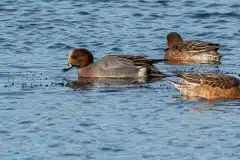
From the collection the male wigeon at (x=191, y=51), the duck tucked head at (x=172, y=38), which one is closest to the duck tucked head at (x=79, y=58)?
the male wigeon at (x=191, y=51)

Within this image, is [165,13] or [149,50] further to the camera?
[165,13]

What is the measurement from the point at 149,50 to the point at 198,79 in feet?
14.9

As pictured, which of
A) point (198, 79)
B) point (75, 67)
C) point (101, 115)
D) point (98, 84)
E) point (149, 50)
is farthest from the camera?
point (149, 50)

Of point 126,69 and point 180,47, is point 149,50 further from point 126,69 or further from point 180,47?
point 126,69

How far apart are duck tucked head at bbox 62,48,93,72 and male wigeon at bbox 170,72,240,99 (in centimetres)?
296

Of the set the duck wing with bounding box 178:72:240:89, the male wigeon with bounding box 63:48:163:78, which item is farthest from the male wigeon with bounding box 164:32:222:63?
the duck wing with bounding box 178:72:240:89

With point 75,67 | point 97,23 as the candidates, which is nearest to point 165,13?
point 97,23

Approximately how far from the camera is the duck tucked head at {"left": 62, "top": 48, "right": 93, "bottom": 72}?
53.4 ft

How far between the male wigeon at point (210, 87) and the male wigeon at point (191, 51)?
3793 millimetres

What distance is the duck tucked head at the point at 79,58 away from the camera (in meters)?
16.3

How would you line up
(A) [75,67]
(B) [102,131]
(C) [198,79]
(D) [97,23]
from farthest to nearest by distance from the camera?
(D) [97,23]
(A) [75,67]
(C) [198,79]
(B) [102,131]

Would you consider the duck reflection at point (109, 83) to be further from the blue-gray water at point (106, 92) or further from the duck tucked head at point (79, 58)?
the duck tucked head at point (79, 58)

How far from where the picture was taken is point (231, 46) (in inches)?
722

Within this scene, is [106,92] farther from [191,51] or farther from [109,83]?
[191,51]
